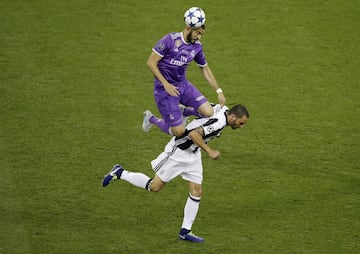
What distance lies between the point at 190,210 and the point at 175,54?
2.57 metres

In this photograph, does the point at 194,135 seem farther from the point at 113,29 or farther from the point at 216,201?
the point at 113,29

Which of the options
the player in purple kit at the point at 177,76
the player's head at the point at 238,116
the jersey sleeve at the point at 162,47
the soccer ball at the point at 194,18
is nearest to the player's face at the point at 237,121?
the player's head at the point at 238,116

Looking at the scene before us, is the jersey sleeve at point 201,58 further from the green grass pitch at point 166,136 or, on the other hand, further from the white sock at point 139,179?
the white sock at point 139,179

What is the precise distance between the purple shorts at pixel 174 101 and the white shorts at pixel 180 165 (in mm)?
1093

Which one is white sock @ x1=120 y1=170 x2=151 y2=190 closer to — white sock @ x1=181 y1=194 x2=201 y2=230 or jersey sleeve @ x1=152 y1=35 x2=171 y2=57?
white sock @ x1=181 y1=194 x2=201 y2=230

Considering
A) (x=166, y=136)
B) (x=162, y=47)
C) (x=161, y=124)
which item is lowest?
(x=166, y=136)

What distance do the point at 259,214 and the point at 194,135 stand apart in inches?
90.9

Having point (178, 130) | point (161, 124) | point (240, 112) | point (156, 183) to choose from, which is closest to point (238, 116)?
point (240, 112)

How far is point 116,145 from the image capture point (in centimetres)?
1401

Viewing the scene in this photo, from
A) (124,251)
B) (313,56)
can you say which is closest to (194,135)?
(124,251)

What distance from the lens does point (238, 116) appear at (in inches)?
414

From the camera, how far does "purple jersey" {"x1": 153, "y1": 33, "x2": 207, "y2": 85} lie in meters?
11.9

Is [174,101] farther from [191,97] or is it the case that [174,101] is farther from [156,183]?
[156,183]

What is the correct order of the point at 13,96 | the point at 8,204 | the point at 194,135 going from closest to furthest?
the point at 194,135, the point at 8,204, the point at 13,96
